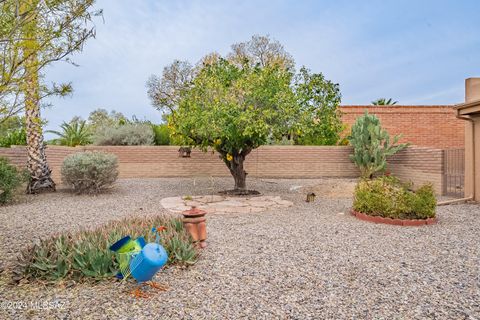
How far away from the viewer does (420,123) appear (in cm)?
1906

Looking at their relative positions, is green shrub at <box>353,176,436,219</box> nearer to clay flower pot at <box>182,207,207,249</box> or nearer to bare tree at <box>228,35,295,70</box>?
clay flower pot at <box>182,207,207,249</box>

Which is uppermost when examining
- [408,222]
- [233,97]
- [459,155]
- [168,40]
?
[168,40]

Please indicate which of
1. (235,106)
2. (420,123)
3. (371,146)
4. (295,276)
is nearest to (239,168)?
(235,106)

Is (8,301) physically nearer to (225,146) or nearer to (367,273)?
(367,273)

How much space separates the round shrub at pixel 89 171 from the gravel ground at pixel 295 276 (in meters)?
2.75

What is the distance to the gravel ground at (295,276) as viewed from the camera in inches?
124

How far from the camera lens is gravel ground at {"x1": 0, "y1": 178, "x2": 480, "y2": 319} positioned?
10.4 ft

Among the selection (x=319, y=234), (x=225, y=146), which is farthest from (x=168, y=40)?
(x=319, y=234)

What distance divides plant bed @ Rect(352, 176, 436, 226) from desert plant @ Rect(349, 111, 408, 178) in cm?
632

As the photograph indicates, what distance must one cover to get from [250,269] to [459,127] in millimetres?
18982

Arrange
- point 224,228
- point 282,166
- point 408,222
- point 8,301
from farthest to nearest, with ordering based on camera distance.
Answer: point 282,166 < point 408,222 < point 224,228 < point 8,301

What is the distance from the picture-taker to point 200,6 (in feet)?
23.6

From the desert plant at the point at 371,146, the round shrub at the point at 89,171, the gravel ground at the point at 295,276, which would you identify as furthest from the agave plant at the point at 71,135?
the desert plant at the point at 371,146

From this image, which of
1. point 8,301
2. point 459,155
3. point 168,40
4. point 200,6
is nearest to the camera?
point 8,301
